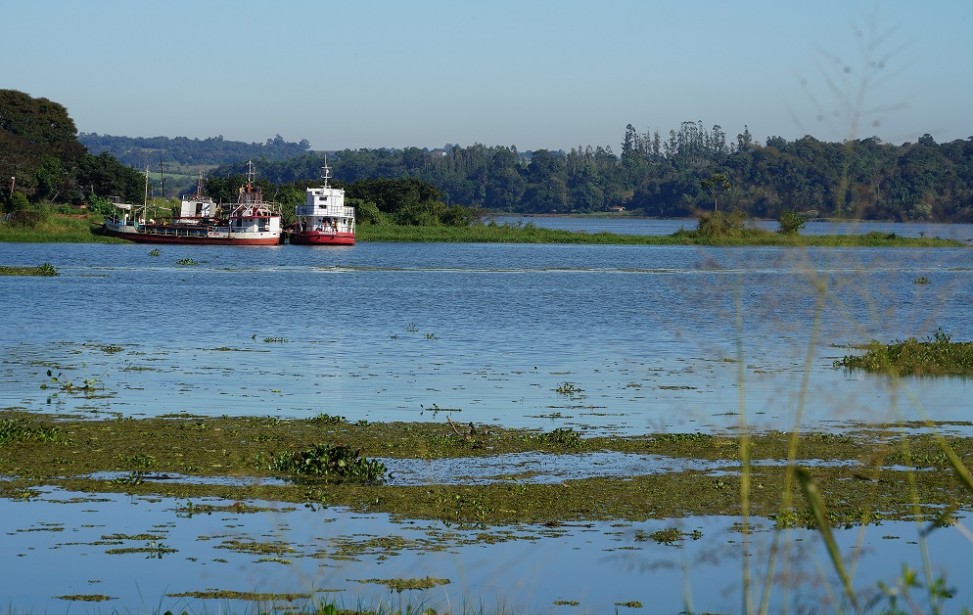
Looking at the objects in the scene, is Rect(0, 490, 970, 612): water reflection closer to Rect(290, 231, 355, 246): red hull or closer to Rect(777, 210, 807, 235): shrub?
Rect(777, 210, 807, 235): shrub

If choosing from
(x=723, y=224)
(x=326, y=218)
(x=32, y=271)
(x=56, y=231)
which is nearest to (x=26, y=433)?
(x=723, y=224)

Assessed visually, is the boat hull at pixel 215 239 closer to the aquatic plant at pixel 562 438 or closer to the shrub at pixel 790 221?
the aquatic plant at pixel 562 438

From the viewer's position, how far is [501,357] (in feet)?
106

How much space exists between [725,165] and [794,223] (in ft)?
17.0

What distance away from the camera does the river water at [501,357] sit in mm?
7922

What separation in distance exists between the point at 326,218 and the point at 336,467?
100658 mm

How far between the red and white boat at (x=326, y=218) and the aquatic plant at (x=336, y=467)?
98.3 meters

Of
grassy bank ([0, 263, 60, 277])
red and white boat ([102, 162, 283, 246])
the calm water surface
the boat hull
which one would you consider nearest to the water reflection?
the calm water surface

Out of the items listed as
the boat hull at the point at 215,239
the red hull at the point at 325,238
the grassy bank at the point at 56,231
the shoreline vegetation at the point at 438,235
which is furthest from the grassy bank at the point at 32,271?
the red hull at the point at 325,238

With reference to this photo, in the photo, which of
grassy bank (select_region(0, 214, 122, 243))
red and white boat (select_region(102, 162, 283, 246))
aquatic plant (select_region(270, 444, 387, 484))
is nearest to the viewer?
aquatic plant (select_region(270, 444, 387, 484))

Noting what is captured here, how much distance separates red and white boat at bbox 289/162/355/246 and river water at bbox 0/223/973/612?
4957cm

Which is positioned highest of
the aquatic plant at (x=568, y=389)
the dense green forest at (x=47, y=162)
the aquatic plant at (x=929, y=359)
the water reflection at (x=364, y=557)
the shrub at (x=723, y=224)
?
the dense green forest at (x=47, y=162)

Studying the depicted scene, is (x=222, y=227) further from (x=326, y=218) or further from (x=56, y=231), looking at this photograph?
(x=56, y=231)

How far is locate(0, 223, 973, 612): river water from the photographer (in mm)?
7922
